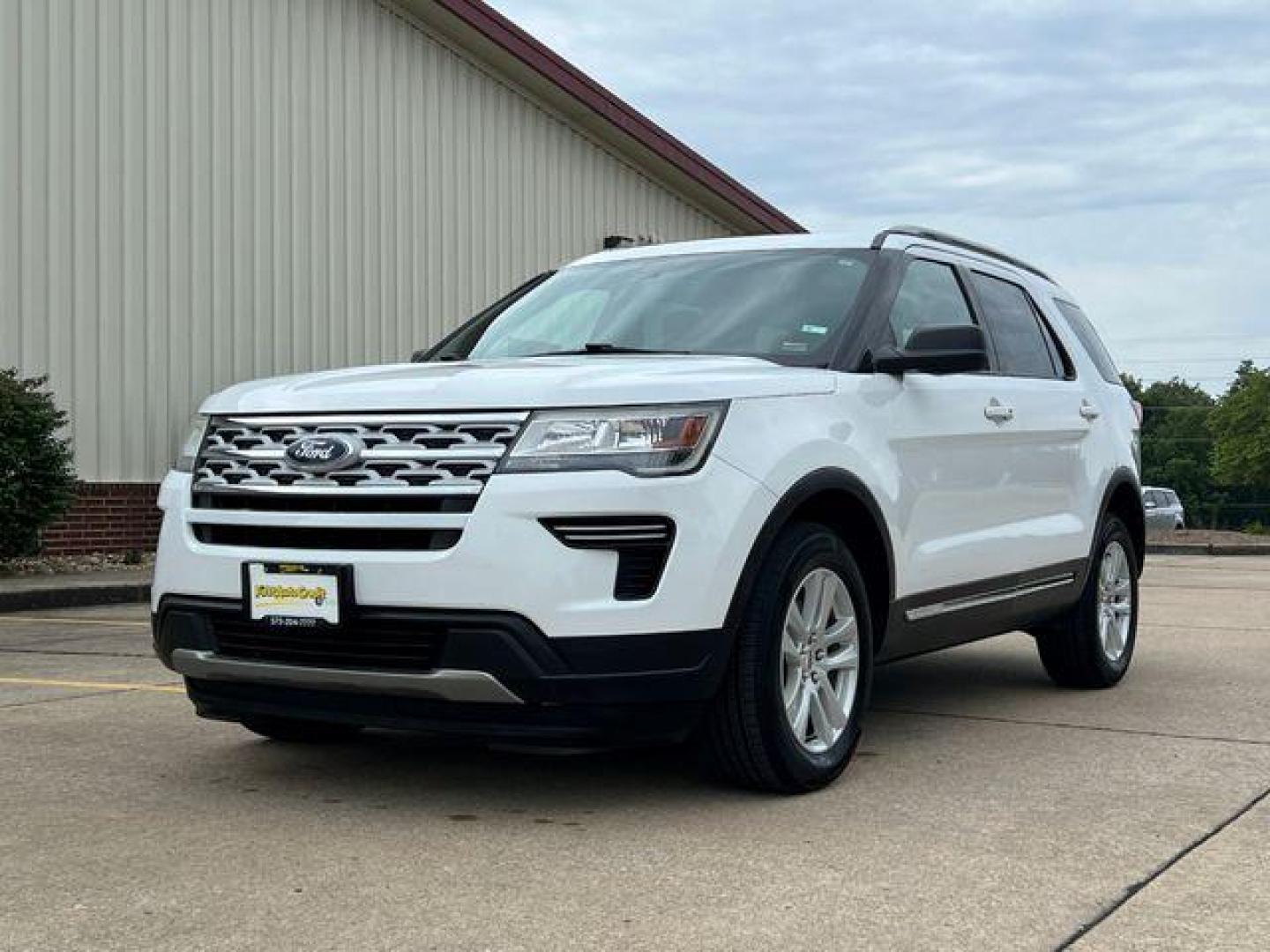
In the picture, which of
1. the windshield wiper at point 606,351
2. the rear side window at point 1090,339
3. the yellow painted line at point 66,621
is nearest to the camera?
the windshield wiper at point 606,351

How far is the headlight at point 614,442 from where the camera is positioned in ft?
13.9

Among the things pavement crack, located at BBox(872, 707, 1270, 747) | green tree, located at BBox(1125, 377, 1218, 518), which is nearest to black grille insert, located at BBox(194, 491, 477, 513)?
pavement crack, located at BBox(872, 707, 1270, 747)

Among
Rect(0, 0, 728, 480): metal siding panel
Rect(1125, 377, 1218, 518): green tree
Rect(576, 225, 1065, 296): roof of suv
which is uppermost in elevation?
Rect(0, 0, 728, 480): metal siding panel

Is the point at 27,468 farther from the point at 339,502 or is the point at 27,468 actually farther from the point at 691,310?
the point at 339,502

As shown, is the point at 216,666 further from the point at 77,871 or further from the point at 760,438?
the point at 760,438

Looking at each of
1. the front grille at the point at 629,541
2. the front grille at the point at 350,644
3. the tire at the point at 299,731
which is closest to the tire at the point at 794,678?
the front grille at the point at 629,541

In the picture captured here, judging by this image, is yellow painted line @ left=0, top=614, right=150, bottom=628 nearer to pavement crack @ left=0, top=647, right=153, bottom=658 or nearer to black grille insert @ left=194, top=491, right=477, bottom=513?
pavement crack @ left=0, top=647, right=153, bottom=658

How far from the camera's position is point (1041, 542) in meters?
6.34

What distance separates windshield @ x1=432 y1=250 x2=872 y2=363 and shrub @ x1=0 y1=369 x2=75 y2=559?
25.2 ft

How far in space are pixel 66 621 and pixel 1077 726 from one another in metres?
7.13

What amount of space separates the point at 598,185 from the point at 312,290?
6171mm

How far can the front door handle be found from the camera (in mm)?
5945

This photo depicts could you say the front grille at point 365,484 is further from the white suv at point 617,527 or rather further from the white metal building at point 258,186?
the white metal building at point 258,186

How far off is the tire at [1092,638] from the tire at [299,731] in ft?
10.5
